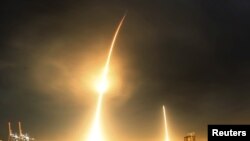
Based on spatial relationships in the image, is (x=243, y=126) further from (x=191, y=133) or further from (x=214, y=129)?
(x=191, y=133)

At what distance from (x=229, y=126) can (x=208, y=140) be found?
2.99 m

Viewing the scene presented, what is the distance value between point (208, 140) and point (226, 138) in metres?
2.10

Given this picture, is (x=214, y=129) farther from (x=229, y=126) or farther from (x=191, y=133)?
(x=191, y=133)

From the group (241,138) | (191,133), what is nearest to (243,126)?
(241,138)

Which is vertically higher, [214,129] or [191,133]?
[191,133]

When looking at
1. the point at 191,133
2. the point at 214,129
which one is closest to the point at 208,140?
the point at 214,129

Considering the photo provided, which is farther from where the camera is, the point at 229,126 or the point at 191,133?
the point at 191,133

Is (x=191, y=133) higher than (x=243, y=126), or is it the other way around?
(x=191, y=133)

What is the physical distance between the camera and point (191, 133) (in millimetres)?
160000

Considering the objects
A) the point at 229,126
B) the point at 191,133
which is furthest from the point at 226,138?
the point at 191,133

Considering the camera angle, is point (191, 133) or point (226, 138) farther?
point (191, 133)

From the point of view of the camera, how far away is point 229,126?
47875mm

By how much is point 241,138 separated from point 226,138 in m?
1.74

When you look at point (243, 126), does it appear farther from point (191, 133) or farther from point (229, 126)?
point (191, 133)
